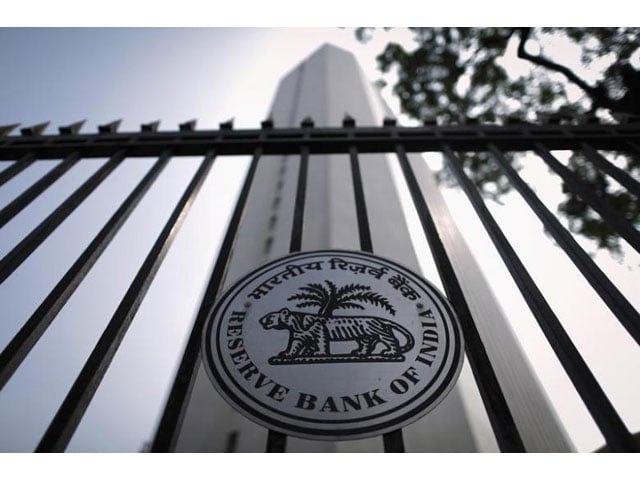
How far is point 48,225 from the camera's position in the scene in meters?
2.26

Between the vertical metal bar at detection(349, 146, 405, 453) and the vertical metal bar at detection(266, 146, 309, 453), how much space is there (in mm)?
298

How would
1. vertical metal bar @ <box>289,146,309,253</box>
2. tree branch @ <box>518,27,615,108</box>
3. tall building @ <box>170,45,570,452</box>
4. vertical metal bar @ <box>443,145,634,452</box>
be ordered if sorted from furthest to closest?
tall building @ <box>170,45,570,452</box>
tree branch @ <box>518,27,615,108</box>
vertical metal bar @ <box>289,146,309,253</box>
vertical metal bar @ <box>443,145,634,452</box>

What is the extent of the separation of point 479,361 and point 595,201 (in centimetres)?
129

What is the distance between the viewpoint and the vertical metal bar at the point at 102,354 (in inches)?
55.1

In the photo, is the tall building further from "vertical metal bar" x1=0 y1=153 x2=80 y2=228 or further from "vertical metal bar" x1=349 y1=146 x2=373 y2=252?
"vertical metal bar" x1=0 y1=153 x2=80 y2=228

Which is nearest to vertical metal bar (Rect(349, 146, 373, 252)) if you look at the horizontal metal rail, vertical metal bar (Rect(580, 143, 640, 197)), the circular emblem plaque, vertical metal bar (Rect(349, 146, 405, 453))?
vertical metal bar (Rect(349, 146, 405, 453))

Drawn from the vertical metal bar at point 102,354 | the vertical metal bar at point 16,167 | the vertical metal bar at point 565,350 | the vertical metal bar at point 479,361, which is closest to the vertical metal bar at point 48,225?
the vertical metal bar at point 16,167

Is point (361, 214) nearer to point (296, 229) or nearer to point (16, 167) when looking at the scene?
point (296, 229)

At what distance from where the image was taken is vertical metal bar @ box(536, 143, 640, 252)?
201 cm

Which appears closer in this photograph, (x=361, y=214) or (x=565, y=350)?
(x=565, y=350)

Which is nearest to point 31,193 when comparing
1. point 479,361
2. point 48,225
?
point 48,225

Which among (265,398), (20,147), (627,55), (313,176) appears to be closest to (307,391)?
(265,398)

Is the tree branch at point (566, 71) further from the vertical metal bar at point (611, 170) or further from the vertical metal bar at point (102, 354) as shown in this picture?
the vertical metal bar at point (102, 354)

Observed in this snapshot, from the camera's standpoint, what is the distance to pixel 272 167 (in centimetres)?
2225
